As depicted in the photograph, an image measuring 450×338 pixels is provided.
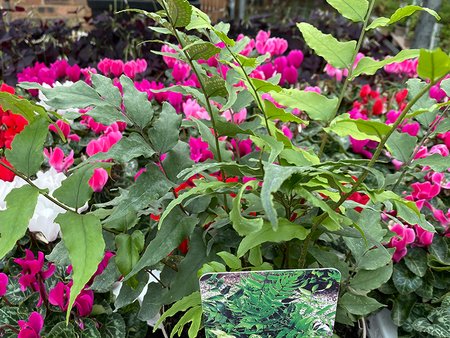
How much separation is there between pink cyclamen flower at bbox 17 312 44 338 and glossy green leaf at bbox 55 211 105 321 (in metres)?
0.23

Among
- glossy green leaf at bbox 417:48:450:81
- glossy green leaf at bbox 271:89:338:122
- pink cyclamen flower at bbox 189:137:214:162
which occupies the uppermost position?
glossy green leaf at bbox 417:48:450:81

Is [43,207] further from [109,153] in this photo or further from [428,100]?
[428,100]

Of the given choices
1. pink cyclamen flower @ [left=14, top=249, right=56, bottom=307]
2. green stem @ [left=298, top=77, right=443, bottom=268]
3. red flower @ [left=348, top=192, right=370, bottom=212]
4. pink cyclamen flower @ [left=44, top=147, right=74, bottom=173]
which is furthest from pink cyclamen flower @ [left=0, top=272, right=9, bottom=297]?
red flower @ [left=348, top=192, right=370, bottom=212]

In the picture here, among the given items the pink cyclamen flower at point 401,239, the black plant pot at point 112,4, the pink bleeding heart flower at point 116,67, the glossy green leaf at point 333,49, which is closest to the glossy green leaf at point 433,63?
the glossy green leaf at point 333,49

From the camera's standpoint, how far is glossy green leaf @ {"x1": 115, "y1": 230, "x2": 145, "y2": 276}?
809mm

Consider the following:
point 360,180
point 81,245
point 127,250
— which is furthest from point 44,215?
point 360,180

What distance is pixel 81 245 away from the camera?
0.68m

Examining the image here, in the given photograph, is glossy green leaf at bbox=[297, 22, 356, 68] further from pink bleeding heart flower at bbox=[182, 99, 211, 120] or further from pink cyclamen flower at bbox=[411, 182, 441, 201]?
pink bleeding heart flower at bbox=[182, 99, 211, 120]

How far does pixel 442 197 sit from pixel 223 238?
0.72 m

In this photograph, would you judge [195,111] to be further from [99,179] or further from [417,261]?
[417,261]

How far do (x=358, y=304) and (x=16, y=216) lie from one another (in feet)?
1.75

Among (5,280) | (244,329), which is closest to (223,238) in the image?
(244,329)

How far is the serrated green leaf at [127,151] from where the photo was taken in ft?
2.53

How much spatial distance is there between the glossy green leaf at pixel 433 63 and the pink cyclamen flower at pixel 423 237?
1.98 feet
